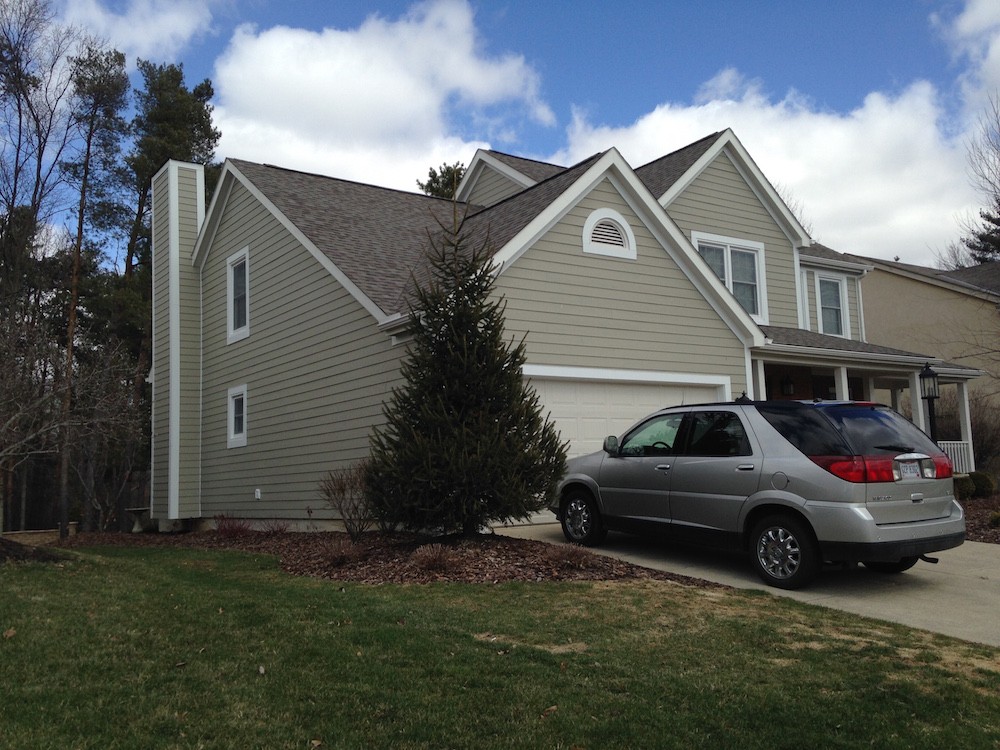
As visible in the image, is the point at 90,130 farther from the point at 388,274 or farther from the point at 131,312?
the point at 388,274

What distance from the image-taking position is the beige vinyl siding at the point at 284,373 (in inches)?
520

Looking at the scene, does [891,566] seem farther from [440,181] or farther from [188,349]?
[440,181]

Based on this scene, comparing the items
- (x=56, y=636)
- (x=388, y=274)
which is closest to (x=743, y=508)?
(x=56, y=636)

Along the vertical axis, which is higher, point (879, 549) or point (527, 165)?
point (527, 165)

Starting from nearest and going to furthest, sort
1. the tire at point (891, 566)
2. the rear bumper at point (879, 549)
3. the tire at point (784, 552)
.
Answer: the rear bumper at point (879, 549)
the tire at point (784, 552)
the tire at point (891, 566)

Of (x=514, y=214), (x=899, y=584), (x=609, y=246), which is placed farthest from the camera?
(x=609, y=246)

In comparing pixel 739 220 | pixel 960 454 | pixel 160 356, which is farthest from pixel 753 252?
pixel 160 356

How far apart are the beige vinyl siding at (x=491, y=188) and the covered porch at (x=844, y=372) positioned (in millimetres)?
6452

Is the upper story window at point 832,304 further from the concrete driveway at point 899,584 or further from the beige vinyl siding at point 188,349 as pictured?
the beige vinyl siding at point 188,349

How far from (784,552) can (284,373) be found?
32.8 feet

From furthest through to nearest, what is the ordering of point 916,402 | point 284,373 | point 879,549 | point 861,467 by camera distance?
1. point 916,402
2. point 284,373
3. point 861,467
4. point 879,549

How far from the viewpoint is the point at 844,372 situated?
56.6 ft

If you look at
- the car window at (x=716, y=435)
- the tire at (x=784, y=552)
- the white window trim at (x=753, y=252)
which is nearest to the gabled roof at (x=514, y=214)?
the car window at (x=716, y=435)

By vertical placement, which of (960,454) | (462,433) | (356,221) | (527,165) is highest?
(527,165)
